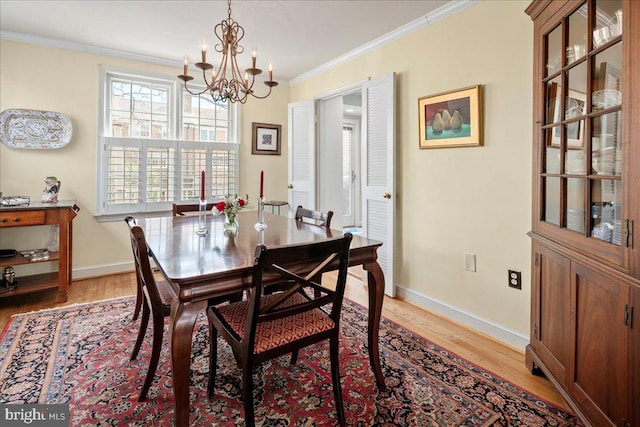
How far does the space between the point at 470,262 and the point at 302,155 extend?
2476 mm

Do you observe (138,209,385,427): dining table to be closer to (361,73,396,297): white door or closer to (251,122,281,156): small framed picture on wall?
(361,73,396,297): white door

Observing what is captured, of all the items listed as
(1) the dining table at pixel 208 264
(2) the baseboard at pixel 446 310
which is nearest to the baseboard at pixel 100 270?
(2) the baseboard at pixel 446 310

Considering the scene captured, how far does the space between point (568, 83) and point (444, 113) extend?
1.09m

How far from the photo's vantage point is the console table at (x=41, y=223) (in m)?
2.74

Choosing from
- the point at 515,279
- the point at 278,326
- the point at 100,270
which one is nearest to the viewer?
the point at 278,326

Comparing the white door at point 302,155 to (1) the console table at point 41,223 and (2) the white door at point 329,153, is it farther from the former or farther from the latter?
(1) the console table at point 41,223

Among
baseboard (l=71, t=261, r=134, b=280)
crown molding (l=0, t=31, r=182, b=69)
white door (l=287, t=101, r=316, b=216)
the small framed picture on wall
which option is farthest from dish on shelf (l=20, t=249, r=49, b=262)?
white door (l=287, t=101, r=316, b=216)

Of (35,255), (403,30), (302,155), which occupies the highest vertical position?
(403,30)

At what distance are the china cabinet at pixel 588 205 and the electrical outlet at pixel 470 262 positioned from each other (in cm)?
63

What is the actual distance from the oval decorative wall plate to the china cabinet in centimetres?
403

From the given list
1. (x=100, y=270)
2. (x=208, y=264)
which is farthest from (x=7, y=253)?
(x=208, y=264)

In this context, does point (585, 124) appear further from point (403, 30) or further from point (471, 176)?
point (403, 30)

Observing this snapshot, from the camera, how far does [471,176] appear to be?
2521mm

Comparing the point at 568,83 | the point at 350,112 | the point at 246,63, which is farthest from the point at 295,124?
the point at 568,83
